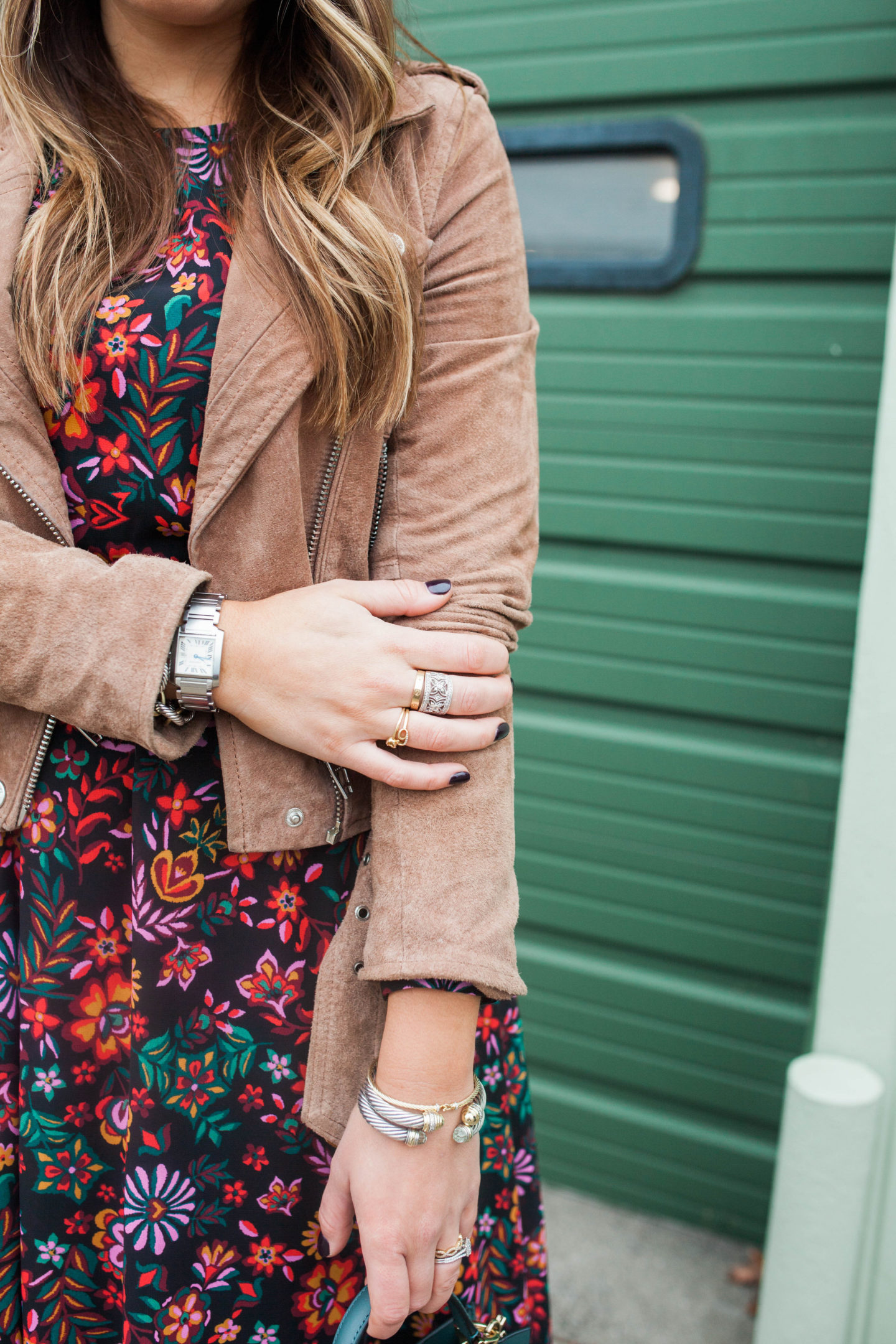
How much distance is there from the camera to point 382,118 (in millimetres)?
986

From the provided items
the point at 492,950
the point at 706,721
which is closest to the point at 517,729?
the point at 706,721

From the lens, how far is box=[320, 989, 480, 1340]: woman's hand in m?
0.91

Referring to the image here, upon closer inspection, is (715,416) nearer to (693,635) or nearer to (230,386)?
(693,635)

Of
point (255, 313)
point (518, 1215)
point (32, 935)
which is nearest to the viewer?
point (255, 313)

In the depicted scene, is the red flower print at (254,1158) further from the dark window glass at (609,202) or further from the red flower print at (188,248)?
the dark window glass at (609,202)

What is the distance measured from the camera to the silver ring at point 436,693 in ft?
3.10

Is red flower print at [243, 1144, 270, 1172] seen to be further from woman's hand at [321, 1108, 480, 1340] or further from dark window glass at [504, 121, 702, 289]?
dark window glass at [504, 121, 702, 289]

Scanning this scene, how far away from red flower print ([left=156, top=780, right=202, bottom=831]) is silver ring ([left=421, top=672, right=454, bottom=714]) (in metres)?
0.27

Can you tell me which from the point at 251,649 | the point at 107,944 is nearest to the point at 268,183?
the point at 251,649

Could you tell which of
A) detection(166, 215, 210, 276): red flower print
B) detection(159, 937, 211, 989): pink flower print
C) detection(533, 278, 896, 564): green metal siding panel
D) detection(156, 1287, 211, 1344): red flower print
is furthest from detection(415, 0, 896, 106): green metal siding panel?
detection(156, 1287, 211, 1344): red flower print

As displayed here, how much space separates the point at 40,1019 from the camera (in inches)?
41.6

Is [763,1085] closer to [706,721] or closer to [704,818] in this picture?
[704,818]

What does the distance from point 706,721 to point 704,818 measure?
0.23 meters

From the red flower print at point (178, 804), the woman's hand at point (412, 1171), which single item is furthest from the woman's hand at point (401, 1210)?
the red flower print at point (178, 804)
